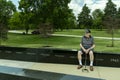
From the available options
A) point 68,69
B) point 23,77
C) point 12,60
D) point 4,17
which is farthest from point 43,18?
point 23,77

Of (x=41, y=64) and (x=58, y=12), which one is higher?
→ (x=58, y=12)

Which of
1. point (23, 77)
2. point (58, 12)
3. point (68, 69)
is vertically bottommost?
point (68, 69)

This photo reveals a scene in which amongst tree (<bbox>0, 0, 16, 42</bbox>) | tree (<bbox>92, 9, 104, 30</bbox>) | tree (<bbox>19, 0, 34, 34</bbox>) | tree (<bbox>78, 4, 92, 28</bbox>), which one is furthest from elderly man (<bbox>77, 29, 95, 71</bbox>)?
tree (<bbox>78, 4, 92, 28</bbox>)

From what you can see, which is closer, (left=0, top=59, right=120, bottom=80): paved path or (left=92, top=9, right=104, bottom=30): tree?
(left=0, top=59, right=120, bottom=80): paved path

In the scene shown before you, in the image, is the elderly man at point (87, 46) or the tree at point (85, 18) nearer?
the elderly man at point (87, 46)

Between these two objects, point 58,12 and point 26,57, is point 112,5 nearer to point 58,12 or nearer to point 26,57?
point 58,12

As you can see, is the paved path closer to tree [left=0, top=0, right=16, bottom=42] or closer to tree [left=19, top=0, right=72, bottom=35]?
tree [left=19, top=0, right=72, bottom=35]

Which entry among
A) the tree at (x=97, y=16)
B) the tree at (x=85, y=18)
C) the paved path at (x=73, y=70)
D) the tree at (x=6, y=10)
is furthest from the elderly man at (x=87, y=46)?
the tree at (x=85, y=18)

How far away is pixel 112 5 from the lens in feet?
212

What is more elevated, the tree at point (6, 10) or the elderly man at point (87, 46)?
the tree at point (6, 10)

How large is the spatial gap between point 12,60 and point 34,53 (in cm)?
107

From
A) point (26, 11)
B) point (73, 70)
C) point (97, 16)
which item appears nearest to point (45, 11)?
point (26, 11)

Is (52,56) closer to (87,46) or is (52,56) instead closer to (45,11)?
(87,46)

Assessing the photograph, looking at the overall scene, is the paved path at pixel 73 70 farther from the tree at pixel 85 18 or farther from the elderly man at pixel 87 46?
the tree at pixel 85 18
